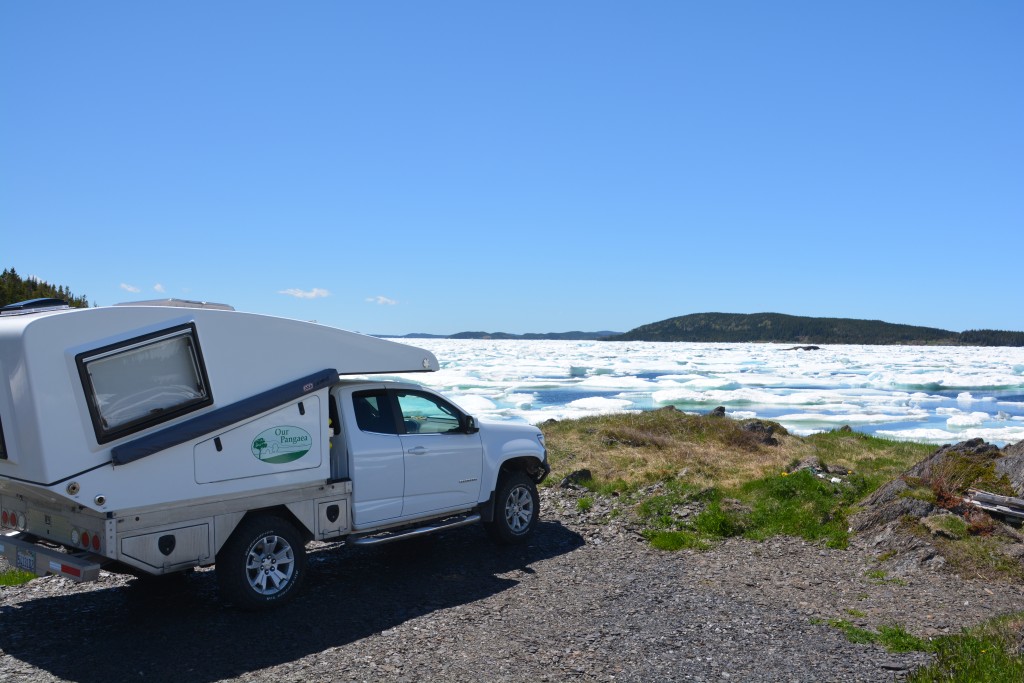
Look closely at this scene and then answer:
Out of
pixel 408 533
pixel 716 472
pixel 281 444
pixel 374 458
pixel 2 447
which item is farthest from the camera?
pixel 716 472

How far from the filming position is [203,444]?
6.42m

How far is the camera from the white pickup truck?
5.75m

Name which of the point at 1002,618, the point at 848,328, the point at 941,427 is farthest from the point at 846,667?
the point at 848,328

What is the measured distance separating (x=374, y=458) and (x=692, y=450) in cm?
940

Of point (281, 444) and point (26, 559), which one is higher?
point (281, 444)

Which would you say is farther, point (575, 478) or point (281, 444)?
point (575, 478)

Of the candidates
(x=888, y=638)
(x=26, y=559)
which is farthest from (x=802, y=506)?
(x=26, y=559)

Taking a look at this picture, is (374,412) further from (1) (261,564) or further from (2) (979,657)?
(2) (979,657)

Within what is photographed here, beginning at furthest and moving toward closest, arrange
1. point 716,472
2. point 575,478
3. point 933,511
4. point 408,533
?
point 716,472
point 575,478
point 933,511
point 408,533

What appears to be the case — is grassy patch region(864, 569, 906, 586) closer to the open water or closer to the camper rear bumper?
the camper rear bumper

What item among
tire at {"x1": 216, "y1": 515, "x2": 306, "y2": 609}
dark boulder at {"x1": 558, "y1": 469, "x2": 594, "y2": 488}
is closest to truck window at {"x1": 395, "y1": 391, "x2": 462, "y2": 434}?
tire at {"x1": 216, "y1": 515, "x2": 306, "y2": 609}

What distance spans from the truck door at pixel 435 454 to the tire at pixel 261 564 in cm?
130

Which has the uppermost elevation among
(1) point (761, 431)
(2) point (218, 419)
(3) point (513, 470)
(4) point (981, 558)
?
(2) point (218, 419)

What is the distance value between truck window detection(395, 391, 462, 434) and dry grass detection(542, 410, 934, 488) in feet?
13.5
